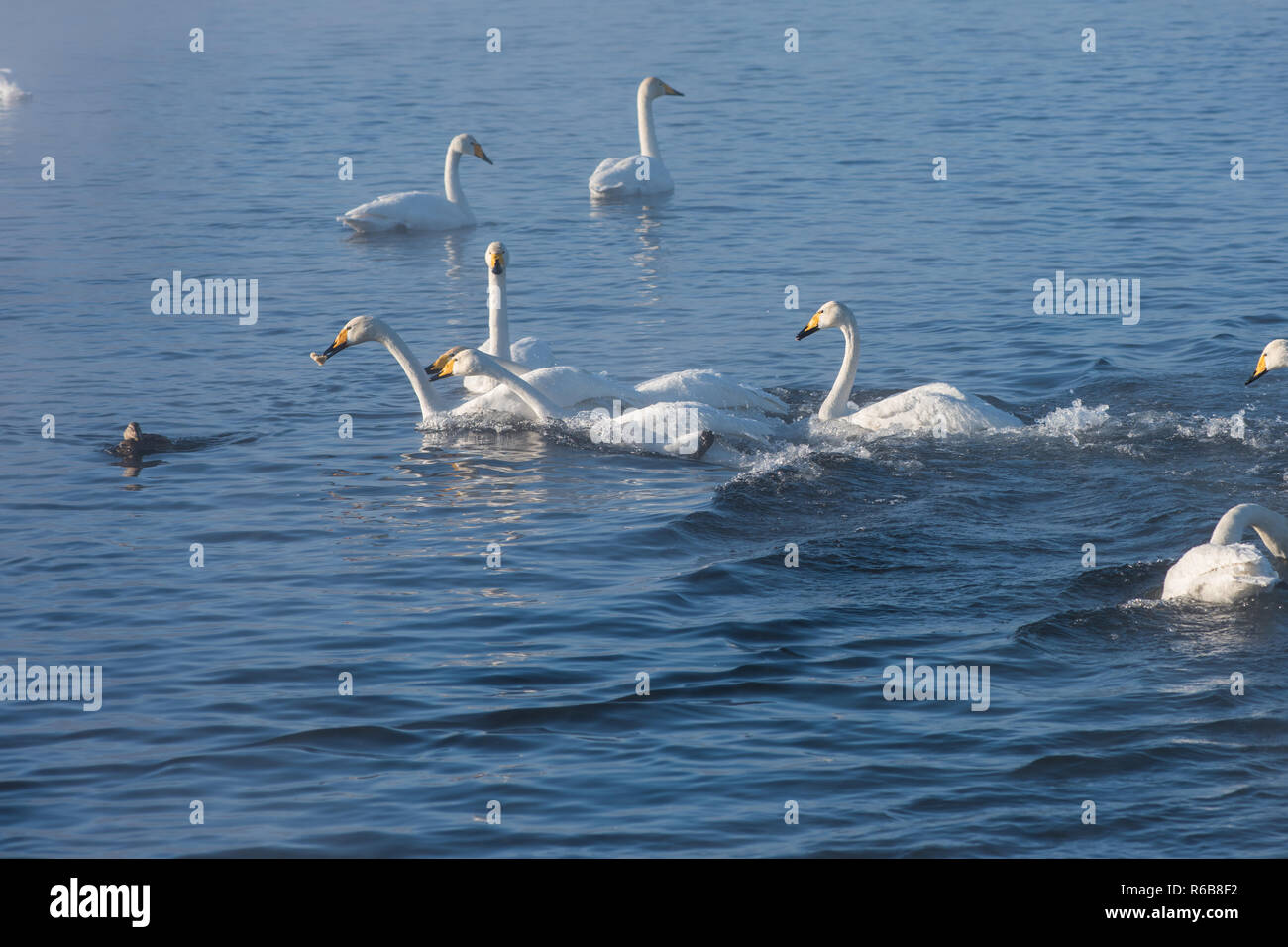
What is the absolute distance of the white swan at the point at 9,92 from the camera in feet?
114

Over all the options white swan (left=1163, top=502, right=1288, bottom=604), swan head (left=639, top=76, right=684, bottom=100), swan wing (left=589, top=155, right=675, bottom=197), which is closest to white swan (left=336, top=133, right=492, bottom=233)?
swan wing (left=589, top=155, right=675, bottom=197)

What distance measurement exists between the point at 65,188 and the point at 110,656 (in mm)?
18537

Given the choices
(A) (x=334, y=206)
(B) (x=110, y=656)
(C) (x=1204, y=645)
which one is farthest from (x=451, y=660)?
(A) (x=334, y=206)

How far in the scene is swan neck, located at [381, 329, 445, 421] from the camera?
15.2 m

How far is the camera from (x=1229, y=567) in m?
10.1

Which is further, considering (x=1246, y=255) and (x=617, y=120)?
(x=617, y=120)

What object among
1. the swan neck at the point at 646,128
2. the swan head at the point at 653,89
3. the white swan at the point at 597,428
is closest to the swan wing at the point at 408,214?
the swan neck at the point at 646,128

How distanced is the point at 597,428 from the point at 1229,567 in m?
5.64

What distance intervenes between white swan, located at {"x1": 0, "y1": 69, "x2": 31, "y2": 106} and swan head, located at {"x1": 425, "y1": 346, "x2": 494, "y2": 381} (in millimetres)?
23895

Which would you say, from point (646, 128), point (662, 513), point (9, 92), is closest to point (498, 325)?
point (662, 513)

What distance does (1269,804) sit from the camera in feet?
26.2

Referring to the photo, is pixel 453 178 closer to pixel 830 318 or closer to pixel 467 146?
pixel 467 146

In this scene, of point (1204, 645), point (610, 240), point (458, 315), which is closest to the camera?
point (1204, 645)
